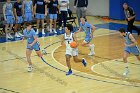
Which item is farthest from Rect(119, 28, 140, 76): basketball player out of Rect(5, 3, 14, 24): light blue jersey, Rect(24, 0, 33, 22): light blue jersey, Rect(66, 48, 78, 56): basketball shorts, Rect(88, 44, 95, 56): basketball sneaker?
Rect(24, 0, 33, 22): light blue jersey

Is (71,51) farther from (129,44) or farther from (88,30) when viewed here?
(88,30)

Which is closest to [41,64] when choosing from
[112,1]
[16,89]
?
[16,89]

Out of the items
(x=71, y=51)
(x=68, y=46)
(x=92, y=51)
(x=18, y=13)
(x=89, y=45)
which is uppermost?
(x=18, y=13)

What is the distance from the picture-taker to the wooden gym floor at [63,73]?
33.2 feet

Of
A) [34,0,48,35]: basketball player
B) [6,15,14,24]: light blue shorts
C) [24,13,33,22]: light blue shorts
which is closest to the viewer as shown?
[6,15,14,24]: light blue shorts

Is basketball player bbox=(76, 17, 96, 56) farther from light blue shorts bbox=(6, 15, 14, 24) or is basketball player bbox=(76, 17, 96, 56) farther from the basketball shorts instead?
light blue shorts bbox=(6, 15, 14, 24)

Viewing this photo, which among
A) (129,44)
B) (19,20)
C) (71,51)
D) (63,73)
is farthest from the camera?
(19,20)

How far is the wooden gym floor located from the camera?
398 inches

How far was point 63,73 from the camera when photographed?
1175 centimetres

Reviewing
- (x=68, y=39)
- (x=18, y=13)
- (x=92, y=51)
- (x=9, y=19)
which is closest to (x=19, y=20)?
(x=18, y=13)

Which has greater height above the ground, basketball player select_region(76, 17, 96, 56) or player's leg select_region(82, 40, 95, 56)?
basketball player select_region(76, 17, 96, 56)

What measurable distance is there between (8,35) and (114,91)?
10.3 metres

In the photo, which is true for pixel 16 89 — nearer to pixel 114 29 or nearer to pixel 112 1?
pixel 114 29

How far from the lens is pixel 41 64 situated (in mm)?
13047
